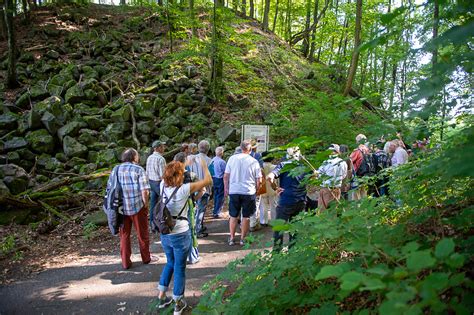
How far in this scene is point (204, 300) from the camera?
2.57 metres

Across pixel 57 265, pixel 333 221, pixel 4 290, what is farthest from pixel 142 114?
pixel 333 221

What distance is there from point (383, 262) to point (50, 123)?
12.0m

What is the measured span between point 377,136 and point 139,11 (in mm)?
21976

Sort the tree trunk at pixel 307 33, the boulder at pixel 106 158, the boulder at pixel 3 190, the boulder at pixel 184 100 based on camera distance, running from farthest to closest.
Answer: the tree trunk at pixel 307 33 < the boulder at pixel 184 100 < the boulder at pixel 106 158 < the boulder at pixel 3 190

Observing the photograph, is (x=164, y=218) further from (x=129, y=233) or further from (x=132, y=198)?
(x=129, y=233)

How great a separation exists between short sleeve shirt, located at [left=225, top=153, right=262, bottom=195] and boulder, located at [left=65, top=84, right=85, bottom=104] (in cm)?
950

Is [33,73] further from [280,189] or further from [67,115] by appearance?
[280,189]

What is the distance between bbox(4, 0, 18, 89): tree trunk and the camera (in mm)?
11764

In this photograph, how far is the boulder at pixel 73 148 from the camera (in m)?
10.4

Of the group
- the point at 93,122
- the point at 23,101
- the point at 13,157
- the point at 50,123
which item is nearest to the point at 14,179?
the point at 13,157

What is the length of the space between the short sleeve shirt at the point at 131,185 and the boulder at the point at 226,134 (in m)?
5.89

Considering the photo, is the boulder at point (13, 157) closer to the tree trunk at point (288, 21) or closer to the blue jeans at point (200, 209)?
the blue jeans at point (200, 209)

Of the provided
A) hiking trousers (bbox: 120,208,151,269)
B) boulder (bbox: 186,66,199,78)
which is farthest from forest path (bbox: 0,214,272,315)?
boulder (bbox: 186,66,199,78)

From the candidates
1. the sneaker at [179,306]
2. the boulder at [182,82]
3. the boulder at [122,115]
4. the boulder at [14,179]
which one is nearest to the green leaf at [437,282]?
the sneaker at [179,306]
